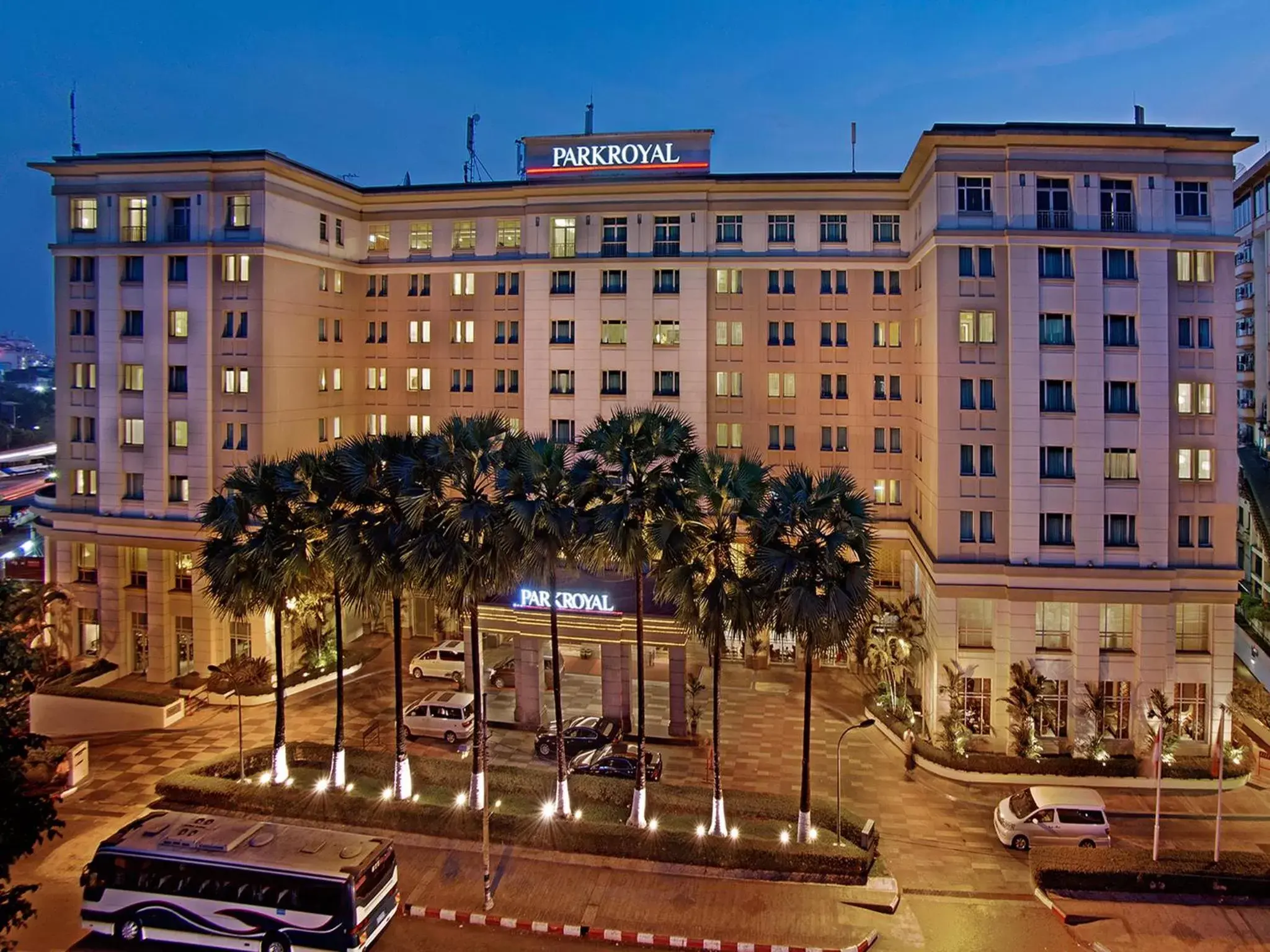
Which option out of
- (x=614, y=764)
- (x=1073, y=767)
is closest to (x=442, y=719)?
(x=614, y=764)

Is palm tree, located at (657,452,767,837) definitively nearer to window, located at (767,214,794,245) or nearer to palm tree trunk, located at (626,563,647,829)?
palm tree trunk, located at (626,563,647,829)

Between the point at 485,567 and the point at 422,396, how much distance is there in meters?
32.0

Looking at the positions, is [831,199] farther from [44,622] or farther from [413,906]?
[44,622]

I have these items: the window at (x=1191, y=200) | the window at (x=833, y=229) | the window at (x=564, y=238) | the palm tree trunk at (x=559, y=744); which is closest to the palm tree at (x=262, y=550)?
the palm tree trunk at (x=559, y=744)

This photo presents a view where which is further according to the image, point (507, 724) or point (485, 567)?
point (507, 724)

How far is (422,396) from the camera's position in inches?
2447

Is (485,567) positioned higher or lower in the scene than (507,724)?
higher

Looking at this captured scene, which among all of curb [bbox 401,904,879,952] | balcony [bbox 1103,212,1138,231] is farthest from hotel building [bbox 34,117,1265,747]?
curb [bbox 401,904,879,952]

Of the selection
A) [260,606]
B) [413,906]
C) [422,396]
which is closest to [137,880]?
[413,906]

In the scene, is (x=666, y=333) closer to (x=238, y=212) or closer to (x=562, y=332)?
(x=562, y=332)

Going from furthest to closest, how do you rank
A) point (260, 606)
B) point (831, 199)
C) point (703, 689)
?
point (831, 199) < point (703, 689) < point (260, 606)

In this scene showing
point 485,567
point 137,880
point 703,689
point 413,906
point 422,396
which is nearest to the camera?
point 137,880

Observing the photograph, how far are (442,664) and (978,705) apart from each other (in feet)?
99.4

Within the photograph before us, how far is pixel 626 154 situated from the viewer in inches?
2258
